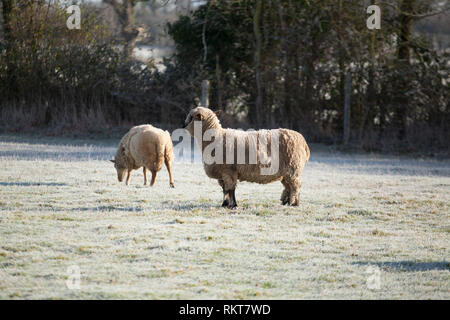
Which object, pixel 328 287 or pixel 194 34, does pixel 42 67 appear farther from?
pixel 328 287

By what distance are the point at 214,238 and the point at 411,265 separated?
2.33 metres

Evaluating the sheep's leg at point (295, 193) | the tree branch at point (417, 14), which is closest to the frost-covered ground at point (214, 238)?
the sheep's leg at point (295, 193)

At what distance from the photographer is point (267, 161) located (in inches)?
353

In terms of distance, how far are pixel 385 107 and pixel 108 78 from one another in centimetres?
907

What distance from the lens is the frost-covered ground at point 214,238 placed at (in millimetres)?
5758

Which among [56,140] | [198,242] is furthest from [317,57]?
[198,242]

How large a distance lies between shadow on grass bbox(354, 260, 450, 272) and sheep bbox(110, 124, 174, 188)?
4868 mm

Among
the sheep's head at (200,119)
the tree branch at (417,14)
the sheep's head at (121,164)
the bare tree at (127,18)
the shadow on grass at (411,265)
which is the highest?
the bare tree at (127,18)

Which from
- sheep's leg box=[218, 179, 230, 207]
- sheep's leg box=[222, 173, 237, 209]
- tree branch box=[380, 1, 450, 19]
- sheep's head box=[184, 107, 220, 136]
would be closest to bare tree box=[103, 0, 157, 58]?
tree branch box=[380, 1, 450, 19]

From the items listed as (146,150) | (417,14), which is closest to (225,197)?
Result: (146,150)

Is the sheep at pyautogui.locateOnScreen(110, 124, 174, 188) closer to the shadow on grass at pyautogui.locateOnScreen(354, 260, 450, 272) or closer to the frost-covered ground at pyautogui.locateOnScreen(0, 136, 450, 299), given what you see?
the frost-covered ground at pyautogui.locateOnScreen(0, 136, 450, 299)

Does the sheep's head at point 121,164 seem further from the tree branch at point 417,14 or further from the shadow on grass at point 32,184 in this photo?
the tree branch at point 417,14

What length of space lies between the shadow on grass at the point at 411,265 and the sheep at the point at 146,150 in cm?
487

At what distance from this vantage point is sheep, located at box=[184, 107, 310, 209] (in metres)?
8.94
